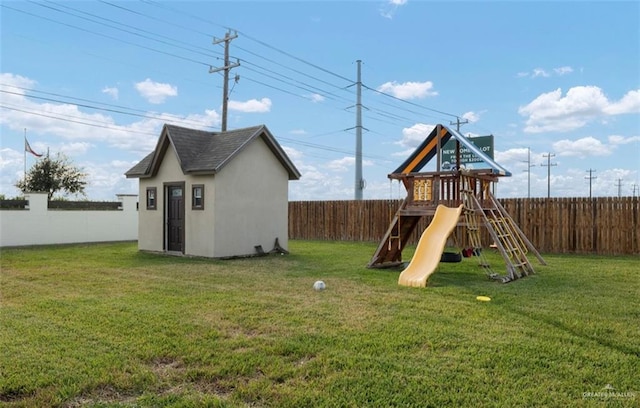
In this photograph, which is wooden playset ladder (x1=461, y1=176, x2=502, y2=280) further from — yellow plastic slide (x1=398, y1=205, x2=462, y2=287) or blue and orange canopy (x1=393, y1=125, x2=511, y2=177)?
blue and orange canopy (x1=393, y1=125, x2=511, y2=177)

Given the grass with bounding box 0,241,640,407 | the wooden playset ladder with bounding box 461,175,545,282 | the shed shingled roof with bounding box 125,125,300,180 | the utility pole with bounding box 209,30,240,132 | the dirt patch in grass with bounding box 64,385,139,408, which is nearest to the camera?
the dirt patch in grass with bounding box 64,385,139,408

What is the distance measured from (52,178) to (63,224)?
1470 cm

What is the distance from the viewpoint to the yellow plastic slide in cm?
839

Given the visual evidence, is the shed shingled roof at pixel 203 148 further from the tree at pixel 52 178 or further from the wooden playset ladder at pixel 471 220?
the tree at pixel 52 178

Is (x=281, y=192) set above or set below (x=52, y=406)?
above

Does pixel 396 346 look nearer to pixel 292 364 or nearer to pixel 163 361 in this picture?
pixel 292 364

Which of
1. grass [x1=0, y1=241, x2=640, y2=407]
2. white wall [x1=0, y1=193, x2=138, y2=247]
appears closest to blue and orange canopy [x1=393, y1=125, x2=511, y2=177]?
grass [x1=0, y1=241, x2=640, y2=407]

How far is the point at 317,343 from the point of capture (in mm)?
4672

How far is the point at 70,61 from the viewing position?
13594 mm

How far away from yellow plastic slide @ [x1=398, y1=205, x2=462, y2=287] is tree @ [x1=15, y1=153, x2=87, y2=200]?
28.6 metres

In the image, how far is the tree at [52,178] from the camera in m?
31.0

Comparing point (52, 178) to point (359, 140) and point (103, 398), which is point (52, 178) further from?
point (103, 398)

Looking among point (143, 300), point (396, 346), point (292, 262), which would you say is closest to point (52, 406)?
point (396, 346)

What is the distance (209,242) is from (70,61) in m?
6.75
